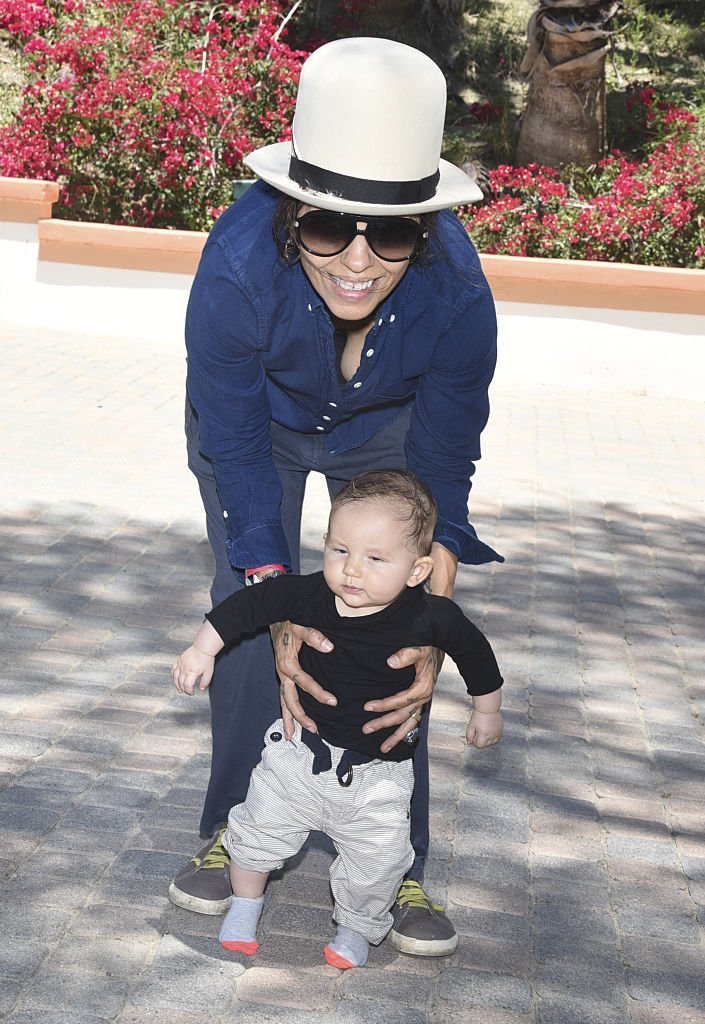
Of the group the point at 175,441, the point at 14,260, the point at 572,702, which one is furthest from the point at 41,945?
the point at 14,260

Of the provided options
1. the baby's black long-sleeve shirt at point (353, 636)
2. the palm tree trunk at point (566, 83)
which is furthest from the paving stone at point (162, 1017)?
the palm tree trunk at point (566, 83)

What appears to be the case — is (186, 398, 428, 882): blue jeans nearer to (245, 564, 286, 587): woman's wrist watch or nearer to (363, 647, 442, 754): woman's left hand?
(245, 564, 286, 587): woman's wrist watch

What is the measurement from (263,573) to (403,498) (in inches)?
15.1

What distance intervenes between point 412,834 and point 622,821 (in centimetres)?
100

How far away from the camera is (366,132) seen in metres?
2.54

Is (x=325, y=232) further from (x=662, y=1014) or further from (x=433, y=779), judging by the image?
(x=433, y=779)

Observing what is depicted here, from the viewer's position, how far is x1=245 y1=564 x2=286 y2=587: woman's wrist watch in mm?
2910

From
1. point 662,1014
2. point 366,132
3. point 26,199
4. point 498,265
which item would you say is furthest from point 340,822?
point 26,199

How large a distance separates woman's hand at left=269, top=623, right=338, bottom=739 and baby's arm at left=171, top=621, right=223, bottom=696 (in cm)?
14

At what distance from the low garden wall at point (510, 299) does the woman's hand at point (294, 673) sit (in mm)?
8446

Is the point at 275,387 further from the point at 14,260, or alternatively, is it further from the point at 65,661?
the point at 14,260

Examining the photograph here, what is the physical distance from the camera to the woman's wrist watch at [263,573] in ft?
9.55

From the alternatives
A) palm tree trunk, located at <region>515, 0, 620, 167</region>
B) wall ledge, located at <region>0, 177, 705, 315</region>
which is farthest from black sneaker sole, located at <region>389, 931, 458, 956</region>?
palm tree trunk, located at <region>515, 0, 620, 167</region>

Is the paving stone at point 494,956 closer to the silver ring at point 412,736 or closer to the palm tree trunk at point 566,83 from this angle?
the silver ring at point 412,736
